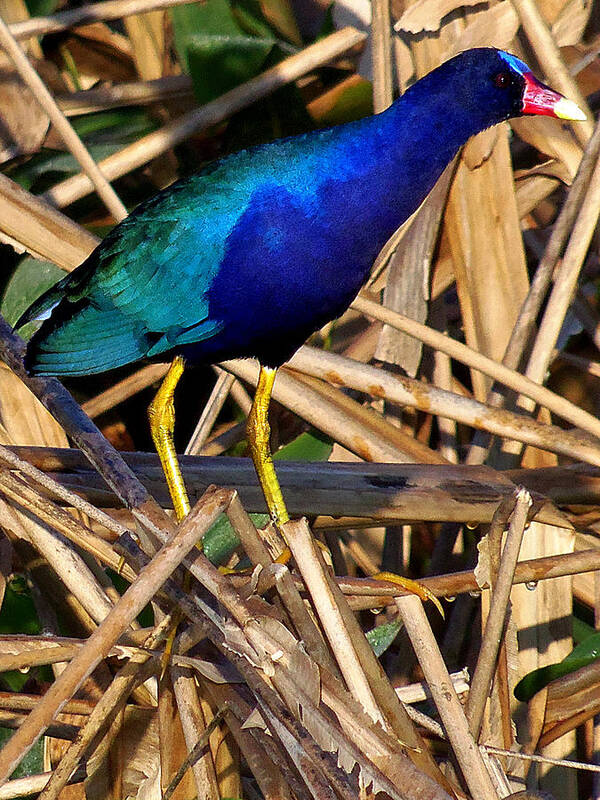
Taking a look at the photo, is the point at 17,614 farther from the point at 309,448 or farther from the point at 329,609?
the point at 329,609

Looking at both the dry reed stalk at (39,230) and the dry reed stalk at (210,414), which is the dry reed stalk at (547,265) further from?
the dry reed stalk at (39,230)

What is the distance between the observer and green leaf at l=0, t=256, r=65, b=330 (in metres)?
2.26

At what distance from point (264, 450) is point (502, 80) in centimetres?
71

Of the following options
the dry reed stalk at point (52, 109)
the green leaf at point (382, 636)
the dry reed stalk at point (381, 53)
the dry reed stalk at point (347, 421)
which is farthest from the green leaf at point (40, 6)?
the green leaf at point (382, 636)

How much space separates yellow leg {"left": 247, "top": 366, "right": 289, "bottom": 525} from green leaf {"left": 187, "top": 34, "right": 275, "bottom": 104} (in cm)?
91

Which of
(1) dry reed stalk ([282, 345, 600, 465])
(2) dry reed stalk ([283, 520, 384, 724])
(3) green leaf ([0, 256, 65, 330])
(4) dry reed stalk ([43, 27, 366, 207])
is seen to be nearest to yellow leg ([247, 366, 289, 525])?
(1) dry reed stalk ([282, 345, 600, 465])

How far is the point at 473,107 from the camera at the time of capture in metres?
1.75

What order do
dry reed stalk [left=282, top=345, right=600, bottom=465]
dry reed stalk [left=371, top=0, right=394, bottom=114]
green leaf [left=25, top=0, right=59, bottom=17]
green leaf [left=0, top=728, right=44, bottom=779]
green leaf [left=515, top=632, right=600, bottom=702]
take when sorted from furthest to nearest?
green leaf [left=25, top=0, right=59, bottom=17], dry reed stalk [left=371, top=0, right=394, bottom=114], dry reed stalk [left=282, top=345, right=600, bottom=465], green leaf [left=0, top=728, right=44, bottom=779], green leaf [left=515, top=632, right=600, bottom=702]

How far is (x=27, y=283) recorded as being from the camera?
228 centimetres

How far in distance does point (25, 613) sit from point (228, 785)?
67cm

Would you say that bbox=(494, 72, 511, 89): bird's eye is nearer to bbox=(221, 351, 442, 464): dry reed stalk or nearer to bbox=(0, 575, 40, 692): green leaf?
bbox=(221, 351, 442, 464): dry reed stalk

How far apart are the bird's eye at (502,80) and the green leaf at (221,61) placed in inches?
34.3

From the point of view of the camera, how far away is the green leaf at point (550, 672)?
1650 millimetres

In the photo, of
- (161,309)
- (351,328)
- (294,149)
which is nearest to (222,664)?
(161,309)
